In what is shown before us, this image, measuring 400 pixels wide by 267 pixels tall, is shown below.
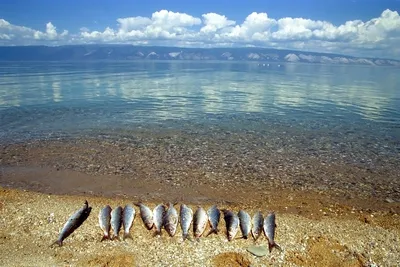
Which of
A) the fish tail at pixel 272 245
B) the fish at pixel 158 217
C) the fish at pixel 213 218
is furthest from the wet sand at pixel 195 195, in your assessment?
the fish at pixel 213 218

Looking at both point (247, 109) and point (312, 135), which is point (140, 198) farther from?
point (247, 109)

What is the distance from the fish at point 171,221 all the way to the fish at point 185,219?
0.20m

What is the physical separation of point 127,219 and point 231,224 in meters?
3.34

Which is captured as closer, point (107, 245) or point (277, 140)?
point (107, 245)

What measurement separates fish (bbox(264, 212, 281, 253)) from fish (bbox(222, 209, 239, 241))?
915mm

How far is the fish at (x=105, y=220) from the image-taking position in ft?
31.6

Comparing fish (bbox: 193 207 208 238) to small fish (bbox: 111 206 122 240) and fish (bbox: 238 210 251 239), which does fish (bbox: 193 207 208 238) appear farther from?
small fish (bbox: 111 206 122 240)

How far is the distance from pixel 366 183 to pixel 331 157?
3529 millimetres

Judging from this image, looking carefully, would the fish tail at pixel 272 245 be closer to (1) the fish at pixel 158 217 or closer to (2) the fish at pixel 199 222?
(2) the fish at pixel 199 222

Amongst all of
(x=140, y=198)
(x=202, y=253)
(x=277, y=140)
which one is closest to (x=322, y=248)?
(x=202, y=253)

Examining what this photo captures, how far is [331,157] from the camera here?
59.5ft

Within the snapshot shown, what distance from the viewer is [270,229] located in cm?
978

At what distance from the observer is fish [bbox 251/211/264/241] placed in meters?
9.69

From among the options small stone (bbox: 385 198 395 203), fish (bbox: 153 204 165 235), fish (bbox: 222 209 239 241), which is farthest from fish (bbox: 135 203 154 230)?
small stone (bbox: 385 198 395 203)
